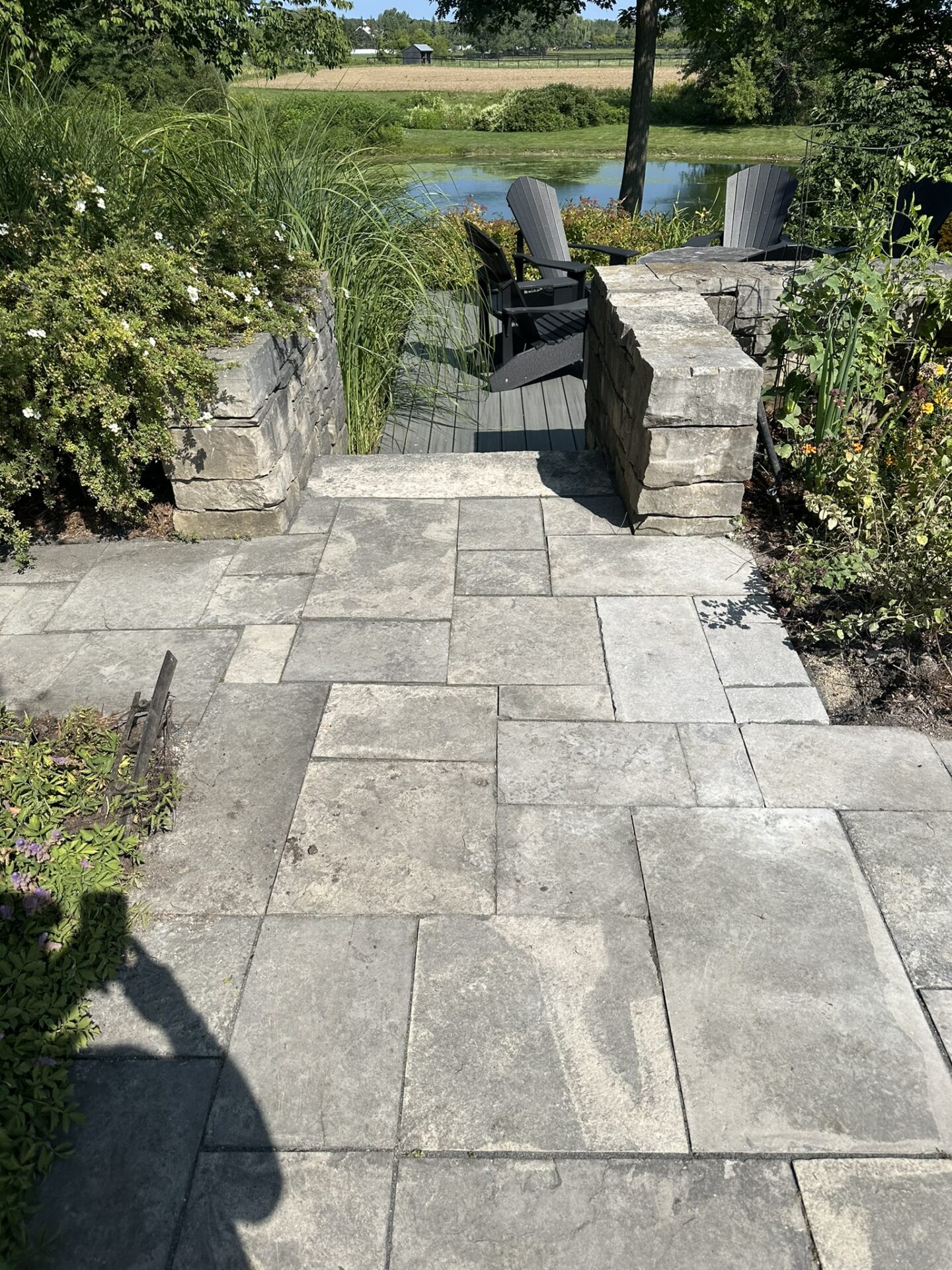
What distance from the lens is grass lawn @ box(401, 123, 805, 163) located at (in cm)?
2298

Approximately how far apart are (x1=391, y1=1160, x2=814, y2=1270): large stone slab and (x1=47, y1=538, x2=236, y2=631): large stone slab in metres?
2.00

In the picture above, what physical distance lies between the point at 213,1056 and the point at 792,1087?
1.08m

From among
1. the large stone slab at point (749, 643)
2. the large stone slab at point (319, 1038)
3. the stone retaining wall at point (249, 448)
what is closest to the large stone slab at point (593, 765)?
the large stone slab at point (749, 643)

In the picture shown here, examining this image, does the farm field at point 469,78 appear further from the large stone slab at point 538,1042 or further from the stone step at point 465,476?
the large stone slab at point 538,1042

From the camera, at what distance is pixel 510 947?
180cm

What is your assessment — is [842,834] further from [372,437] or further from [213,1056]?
[372,437]

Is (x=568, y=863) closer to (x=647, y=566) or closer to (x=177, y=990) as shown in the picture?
(x=177, y=990)

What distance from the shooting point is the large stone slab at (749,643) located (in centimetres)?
260

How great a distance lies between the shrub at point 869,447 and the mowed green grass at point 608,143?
1972 cm

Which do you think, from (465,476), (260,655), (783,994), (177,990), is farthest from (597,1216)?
(465,476)

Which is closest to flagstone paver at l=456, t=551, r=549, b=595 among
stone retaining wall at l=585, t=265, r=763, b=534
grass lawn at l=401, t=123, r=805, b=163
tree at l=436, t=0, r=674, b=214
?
stone retaining wall at l=585, t=265, r=763, b=534

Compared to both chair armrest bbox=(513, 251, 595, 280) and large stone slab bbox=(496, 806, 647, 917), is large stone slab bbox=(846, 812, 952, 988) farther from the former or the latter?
chair armrest bbox=(513, 251, 595, 280)

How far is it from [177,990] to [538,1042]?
74cm

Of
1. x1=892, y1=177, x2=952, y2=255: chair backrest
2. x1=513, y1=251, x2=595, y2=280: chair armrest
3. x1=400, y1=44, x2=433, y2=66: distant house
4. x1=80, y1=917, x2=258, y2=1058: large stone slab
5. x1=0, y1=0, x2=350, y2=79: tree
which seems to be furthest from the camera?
x1=400, y1=44, x2=433, y2=66: distant house
